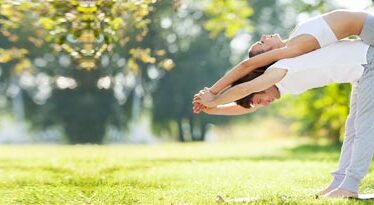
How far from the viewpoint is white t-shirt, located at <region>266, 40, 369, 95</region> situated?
4.51m

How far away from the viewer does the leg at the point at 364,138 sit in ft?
15.1

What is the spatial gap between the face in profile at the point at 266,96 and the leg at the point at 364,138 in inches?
25.2

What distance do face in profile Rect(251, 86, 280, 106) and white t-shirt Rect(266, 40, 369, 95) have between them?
0.30 feet

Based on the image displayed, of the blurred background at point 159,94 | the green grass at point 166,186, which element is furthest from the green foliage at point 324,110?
the green grass at point 166,186

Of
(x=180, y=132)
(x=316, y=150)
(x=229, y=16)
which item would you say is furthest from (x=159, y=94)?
(x=229, y=16)

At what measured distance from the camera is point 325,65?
179 inches

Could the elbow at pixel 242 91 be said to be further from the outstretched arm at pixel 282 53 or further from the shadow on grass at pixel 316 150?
the shadow on grass at pixel 316 150

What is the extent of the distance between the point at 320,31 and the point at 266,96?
0.64 meters

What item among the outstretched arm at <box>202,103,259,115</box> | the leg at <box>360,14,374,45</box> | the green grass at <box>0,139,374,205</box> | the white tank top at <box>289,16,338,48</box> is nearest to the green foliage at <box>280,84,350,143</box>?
the green grass at <box>0,139,374,205</box>

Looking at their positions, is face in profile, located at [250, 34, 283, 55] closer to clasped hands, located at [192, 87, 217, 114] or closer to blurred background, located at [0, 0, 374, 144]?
clasped hands, located at [192, 87, 217, 114]

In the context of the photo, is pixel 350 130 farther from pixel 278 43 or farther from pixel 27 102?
pixel 27 102

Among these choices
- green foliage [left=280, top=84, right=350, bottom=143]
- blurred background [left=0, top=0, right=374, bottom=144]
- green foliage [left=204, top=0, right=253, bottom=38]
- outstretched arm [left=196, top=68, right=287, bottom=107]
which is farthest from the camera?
blurred background [left=0, top=0, right=374, bottom=144]

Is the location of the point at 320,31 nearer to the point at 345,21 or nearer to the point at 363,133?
the point at 345,21

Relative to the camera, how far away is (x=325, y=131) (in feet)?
73.5
